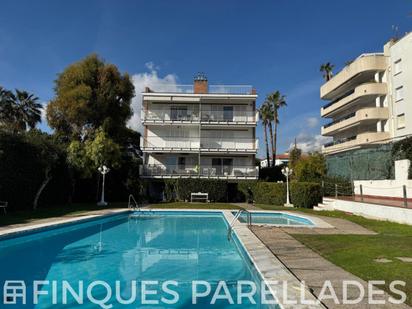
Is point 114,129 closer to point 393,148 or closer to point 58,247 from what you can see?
point 58,247

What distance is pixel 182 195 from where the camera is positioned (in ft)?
95.1

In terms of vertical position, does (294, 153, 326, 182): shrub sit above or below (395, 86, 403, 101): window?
below

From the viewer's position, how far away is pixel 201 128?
108 feet

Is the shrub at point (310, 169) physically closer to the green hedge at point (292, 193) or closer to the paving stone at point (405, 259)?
the green hedge at point (292, 193)

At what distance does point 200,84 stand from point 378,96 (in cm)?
1950

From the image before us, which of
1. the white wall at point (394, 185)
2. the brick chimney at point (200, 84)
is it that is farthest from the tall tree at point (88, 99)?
the white wall at point (394, 185)

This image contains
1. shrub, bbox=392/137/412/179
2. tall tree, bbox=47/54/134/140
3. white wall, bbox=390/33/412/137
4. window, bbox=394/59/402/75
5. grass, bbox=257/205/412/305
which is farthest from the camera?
window, bbox=394/59/402/75

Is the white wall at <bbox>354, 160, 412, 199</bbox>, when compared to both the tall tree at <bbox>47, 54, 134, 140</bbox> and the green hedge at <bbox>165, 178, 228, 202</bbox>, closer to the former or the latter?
the green hedge at <bbox>165, 178, 228, 202</bbox>

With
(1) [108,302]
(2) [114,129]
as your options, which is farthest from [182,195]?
(1) [108,302]

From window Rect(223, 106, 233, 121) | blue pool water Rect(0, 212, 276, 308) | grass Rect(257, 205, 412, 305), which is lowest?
blue pool water Rect(0, 212, 276, 308)

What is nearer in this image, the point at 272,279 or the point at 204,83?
the point at 272,279

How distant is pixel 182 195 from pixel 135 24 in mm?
15649

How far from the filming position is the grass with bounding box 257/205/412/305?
20.7ft

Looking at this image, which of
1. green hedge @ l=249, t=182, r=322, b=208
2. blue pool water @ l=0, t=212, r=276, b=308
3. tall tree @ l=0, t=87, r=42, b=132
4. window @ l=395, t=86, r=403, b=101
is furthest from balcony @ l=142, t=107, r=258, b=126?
blue pool water @ l=0, t=212, r=276, b=308
